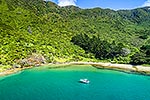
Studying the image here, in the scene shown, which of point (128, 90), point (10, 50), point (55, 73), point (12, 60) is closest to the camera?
point (128, 90)

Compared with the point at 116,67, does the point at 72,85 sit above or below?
below

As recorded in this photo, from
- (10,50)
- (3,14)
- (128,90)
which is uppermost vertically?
(3,14)

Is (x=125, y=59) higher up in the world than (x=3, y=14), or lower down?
lower down

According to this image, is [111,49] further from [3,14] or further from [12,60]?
[3,14]

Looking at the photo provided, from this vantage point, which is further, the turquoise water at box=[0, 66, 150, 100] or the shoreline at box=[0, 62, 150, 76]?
the shoreline at box=[0, 62, 150, 76]

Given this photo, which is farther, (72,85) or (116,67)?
(116,67)

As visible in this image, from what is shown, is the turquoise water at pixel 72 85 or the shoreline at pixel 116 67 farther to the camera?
the shoreline at pixel 116 67

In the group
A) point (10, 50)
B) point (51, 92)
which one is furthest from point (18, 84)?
point (10, 50)

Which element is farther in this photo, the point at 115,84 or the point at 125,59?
the point at 125,59
